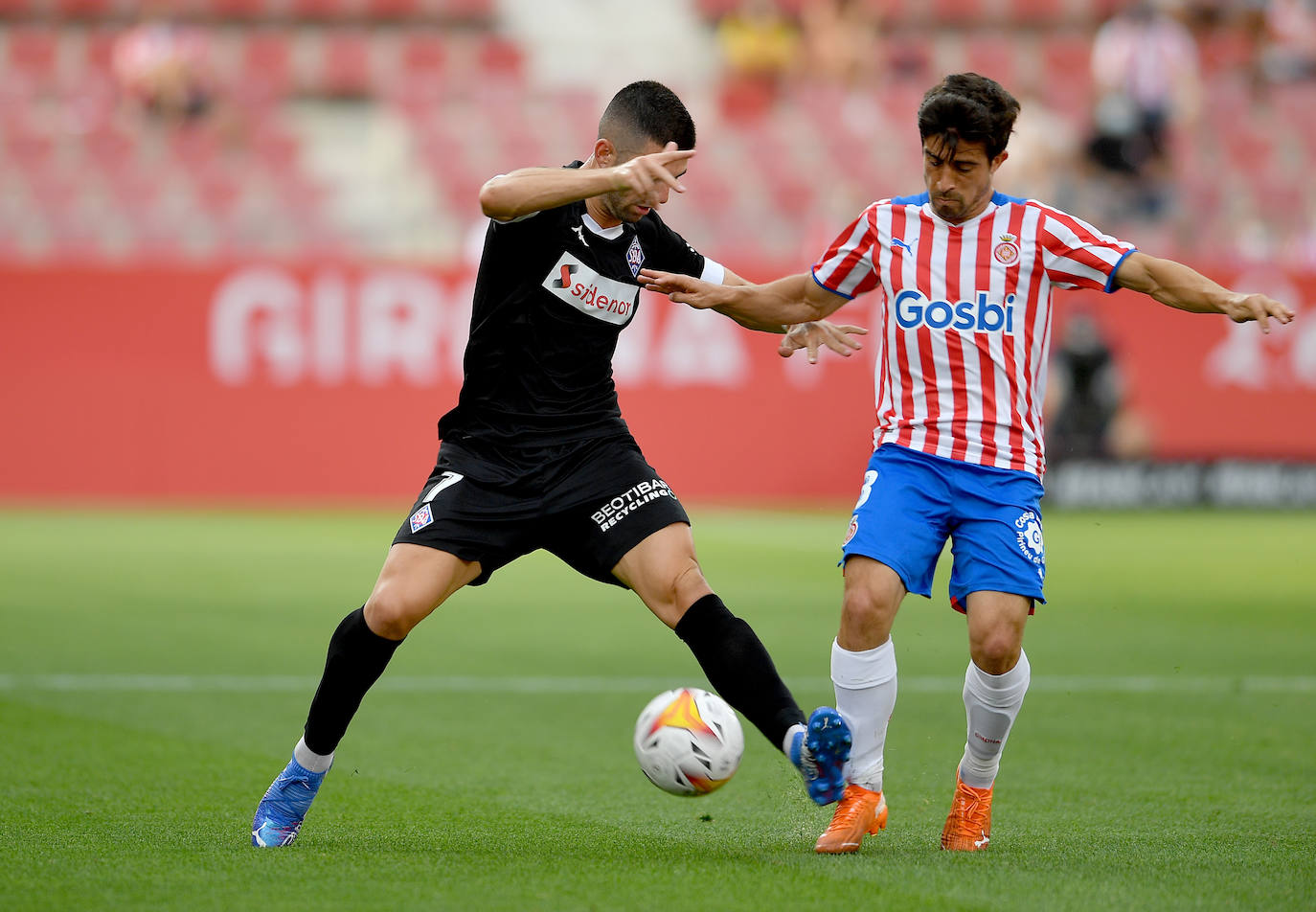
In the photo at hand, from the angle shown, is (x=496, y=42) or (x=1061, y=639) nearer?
(x=1061, y=639)

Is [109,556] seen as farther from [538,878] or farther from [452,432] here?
[538,878]

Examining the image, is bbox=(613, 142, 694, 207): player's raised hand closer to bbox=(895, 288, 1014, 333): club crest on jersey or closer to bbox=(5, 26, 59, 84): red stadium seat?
bbox=(895, 288, 1014, 333): club crest on jersey

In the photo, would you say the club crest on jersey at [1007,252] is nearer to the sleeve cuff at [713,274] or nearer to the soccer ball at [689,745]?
the sleeve cuff at [713,274]

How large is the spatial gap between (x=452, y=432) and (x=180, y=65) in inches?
632

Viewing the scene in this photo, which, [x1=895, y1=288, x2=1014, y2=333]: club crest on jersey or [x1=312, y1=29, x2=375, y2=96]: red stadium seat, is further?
[x1=312, y1=29, x2=375, y2=96]: red stadium seat

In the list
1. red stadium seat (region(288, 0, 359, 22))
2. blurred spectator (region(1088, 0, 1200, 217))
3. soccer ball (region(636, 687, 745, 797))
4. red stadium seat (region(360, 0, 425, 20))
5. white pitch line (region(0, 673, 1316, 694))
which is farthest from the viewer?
red stadium seat (region(360, 0, 425, 20))

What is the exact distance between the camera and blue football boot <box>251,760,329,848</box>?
185 inches

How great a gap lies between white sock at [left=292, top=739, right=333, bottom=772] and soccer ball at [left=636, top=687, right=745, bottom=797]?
0.89 metres

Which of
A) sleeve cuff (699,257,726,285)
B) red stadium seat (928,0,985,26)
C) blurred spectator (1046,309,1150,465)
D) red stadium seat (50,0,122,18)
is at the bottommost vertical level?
blurred spectator (1046,309,1150,465)

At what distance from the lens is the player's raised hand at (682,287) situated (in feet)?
16.6

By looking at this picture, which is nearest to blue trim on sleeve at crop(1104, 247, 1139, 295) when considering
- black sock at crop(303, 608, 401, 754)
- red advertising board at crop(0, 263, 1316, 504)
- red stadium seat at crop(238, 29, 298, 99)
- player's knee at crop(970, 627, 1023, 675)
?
player's knee at crop(970, 627, 1023, 675)

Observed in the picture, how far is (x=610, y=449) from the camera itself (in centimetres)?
514

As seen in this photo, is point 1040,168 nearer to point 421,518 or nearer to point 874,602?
point 874,602

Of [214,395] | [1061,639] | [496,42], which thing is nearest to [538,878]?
[1061,639]
